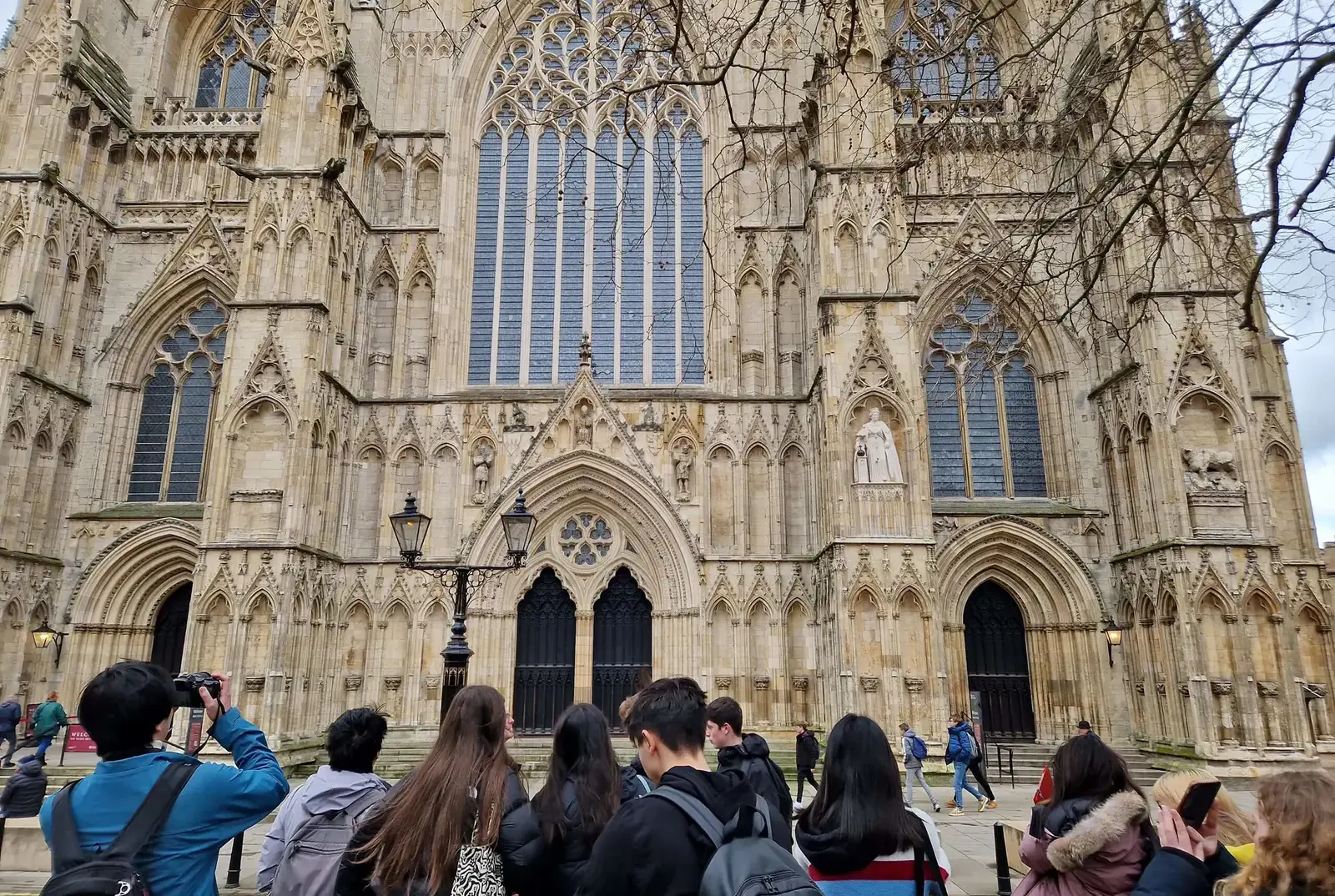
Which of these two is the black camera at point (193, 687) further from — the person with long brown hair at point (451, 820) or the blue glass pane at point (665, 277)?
the blue glass pane at point (665, 277)

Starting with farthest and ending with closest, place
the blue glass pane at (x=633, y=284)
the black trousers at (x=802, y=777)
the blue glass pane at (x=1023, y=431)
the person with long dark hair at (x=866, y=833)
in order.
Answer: the blue glass pane at (x=633, y=284) → the blue glass pane at (x=1023, y=431) → the black trousers at (x=802, y=777) → the person with long dark hair at (x=866, y=833)

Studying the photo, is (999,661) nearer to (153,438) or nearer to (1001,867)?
(1001,867)

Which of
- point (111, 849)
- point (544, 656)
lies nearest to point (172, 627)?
point (544, 656)

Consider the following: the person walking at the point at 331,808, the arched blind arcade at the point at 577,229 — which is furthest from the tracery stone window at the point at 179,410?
the person walking at the point at 331,808

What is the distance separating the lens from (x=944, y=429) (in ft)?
59.7

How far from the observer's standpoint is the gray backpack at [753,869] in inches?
78.7

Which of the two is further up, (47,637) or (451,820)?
(47,637)

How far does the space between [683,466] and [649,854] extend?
50.4 feet

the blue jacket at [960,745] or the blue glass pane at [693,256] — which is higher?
the blue glass pane at [693,256]

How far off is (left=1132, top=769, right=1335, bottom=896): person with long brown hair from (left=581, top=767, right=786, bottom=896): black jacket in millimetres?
1391

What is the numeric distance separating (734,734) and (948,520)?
534 inches

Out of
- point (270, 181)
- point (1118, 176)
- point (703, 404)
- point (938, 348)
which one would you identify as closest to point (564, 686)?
point (703, 404)

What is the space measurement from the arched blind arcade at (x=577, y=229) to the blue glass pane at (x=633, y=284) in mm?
28

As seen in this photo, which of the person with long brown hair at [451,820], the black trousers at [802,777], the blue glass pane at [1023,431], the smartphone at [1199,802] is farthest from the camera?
the blue glass pane at [1023,431]
